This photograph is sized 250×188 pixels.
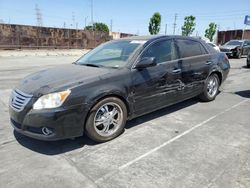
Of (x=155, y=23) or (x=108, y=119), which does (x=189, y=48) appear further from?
(x=155, y=23)

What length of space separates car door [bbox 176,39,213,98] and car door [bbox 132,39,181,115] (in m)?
0.25

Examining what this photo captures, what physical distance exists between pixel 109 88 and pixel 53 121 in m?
0.92

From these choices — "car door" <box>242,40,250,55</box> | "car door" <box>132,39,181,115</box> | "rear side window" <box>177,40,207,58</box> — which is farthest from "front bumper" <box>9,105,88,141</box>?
"car door" <box>242,40,250,55</box>

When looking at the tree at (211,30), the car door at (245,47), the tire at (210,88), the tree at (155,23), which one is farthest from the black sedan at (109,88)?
the tree at (211,30)

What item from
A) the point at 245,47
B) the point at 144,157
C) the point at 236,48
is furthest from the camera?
the point at 245,47

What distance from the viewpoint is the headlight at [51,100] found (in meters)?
3.25

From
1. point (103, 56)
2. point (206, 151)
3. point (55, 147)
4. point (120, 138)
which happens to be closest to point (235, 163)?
point (206, 151)

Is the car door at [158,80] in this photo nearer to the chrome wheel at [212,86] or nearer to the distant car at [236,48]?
the chrome wheel at [212,86]

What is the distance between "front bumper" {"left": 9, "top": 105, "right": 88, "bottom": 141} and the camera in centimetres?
322

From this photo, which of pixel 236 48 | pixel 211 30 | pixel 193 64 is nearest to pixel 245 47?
pixel 236 48

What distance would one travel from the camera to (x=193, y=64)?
5.17 m

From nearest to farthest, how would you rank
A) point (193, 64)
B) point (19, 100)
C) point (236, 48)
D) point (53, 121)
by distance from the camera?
point (53, 121) < point (19, 100) < point (193, 64) < point (236, 48)

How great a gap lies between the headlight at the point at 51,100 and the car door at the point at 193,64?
254cm

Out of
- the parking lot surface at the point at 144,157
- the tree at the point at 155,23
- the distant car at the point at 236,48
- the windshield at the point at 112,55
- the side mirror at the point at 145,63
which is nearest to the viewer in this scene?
the parking lot surface at the point at 144,157
